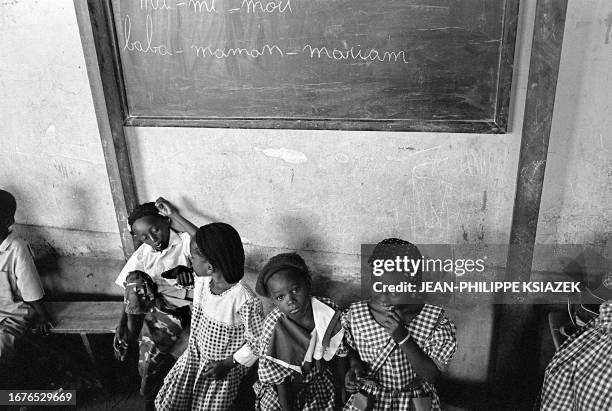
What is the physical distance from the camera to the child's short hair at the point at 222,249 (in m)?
2.42

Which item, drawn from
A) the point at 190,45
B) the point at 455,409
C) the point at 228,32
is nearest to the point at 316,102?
the point at 228,32

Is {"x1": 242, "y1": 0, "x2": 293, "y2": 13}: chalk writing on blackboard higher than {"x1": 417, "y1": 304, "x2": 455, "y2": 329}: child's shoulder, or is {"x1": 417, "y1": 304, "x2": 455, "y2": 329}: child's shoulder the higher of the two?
{"x1": 242, "y1": 0, "x2": 293, "y2": 13}: chalk writing on blackboard

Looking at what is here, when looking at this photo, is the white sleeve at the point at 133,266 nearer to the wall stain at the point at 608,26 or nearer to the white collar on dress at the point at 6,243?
the white collar on dress at the point at 6,243

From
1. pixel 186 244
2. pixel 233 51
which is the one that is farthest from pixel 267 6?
pixel 186 244

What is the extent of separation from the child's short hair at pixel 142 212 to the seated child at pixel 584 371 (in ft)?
7.46

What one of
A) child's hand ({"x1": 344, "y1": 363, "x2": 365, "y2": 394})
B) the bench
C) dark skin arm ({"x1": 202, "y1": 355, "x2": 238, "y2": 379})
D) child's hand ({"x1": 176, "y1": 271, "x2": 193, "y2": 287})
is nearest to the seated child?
child's hand ({"x1": 344, "y1": 363, "x2": 365, "y2": 394})

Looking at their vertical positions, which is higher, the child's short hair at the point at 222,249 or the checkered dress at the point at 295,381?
the child's short hair at the point at 222,249

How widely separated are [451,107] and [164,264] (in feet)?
6.10

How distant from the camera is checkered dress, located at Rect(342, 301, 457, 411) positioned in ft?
7.02

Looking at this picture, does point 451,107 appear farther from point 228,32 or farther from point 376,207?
point 228,32

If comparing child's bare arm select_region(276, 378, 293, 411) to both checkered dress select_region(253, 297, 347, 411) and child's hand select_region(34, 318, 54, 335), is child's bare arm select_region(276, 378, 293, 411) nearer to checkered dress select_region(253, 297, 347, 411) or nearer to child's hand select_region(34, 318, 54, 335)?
checkered dress select_region(253, 297, 347, 411)

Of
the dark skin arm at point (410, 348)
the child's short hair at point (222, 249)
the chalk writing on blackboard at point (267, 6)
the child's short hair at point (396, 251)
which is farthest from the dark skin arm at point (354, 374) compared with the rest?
the chalk writing on blackboard at point (267, 6)

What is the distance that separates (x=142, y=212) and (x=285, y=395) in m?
1.34

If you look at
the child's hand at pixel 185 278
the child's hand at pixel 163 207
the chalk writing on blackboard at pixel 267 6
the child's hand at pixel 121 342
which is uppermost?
the chalk writing on blackboard at pixel 267 6
